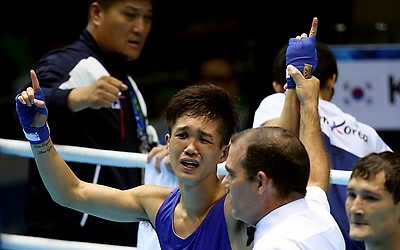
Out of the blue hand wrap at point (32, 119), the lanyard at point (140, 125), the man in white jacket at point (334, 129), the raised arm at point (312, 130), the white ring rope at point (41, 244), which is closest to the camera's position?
the raised arm at point (312, 130)

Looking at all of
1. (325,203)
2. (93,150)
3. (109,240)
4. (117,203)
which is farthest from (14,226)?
(325,203)

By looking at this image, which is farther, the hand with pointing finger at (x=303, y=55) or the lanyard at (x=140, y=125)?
the lanyard at (x=140, y=125)

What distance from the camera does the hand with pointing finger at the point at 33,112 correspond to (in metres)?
4.08

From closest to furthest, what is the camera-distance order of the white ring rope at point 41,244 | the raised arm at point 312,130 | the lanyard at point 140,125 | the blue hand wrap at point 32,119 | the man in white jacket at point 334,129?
1. the raised arm at point 312,130
2. the blue hand wrap at point 32,119
3. the man in white jacket at point 334,129
4. the white ring rope at point 41,244
5. the lanyard at point 140,125

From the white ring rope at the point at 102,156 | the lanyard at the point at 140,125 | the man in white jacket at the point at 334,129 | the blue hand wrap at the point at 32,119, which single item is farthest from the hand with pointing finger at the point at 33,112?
the lanyard at the point at 140,125

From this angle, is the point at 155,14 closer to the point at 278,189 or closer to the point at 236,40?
the point at 236,40

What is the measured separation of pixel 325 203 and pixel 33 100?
102cm

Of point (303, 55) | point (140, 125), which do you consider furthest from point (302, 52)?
point (140, 125)

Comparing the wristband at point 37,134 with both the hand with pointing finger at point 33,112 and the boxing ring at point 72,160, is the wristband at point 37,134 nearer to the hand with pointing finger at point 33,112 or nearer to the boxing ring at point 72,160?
the hand with pointing finger at point 33,112

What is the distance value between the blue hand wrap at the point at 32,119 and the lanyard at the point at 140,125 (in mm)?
1171

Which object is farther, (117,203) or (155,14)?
(155,14)

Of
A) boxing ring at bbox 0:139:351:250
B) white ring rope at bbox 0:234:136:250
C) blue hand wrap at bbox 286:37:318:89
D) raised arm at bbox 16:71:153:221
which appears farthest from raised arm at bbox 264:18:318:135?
white ring rope at bbox 0:234:136:250

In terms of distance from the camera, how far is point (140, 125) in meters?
5.36

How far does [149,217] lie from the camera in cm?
421
